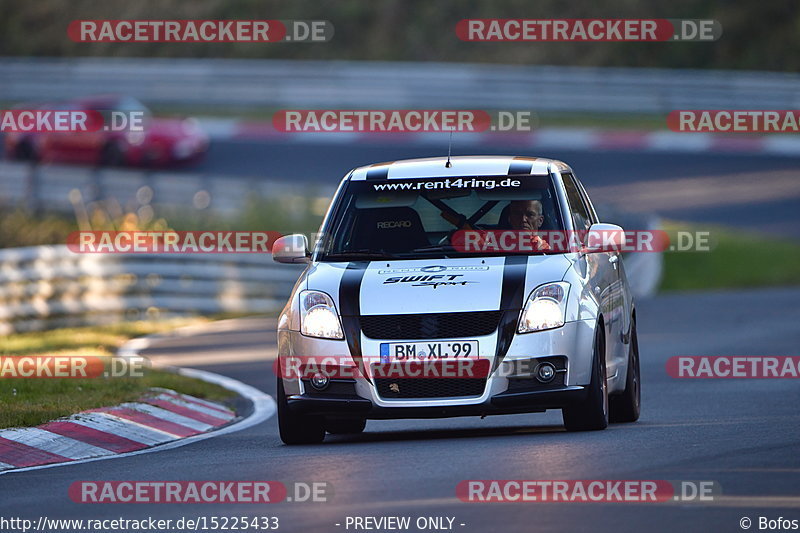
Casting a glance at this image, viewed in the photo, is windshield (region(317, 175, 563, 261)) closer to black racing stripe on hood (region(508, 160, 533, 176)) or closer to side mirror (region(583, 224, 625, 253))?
black racing stripe on hood (region(508, 160, 533, 176))

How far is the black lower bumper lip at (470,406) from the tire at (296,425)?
321 millimetres

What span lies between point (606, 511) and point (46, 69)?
39.5 meters

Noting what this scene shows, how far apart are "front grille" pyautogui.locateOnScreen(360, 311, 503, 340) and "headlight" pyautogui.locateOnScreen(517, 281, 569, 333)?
170mm

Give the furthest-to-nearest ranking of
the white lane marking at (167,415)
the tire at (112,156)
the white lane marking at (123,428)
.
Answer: the tire at (112,156)
the white lane marking at (167,415)
the white lane marking at (123,428)

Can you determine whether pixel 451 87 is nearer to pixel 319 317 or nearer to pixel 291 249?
pixel 291 249

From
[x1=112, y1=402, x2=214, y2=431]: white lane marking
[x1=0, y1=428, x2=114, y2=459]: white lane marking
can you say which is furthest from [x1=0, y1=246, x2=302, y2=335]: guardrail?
[x1=0, y1=428, x2=114, y2=459]: white lane marking

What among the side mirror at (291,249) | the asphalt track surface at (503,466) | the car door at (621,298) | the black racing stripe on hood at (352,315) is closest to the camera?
the asphalt track surface at (503,466)

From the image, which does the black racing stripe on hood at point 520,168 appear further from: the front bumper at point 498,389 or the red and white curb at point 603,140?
the red and white curb at point 603,140

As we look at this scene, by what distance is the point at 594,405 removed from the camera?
10828 mm

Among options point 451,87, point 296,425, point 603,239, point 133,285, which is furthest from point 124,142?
point 603,239

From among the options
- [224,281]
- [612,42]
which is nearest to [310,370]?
[224,281]

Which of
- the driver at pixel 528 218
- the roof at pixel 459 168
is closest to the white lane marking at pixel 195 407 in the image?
the roof at pixel 459 168

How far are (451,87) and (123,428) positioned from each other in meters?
29.5

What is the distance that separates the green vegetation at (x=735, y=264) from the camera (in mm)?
29578
